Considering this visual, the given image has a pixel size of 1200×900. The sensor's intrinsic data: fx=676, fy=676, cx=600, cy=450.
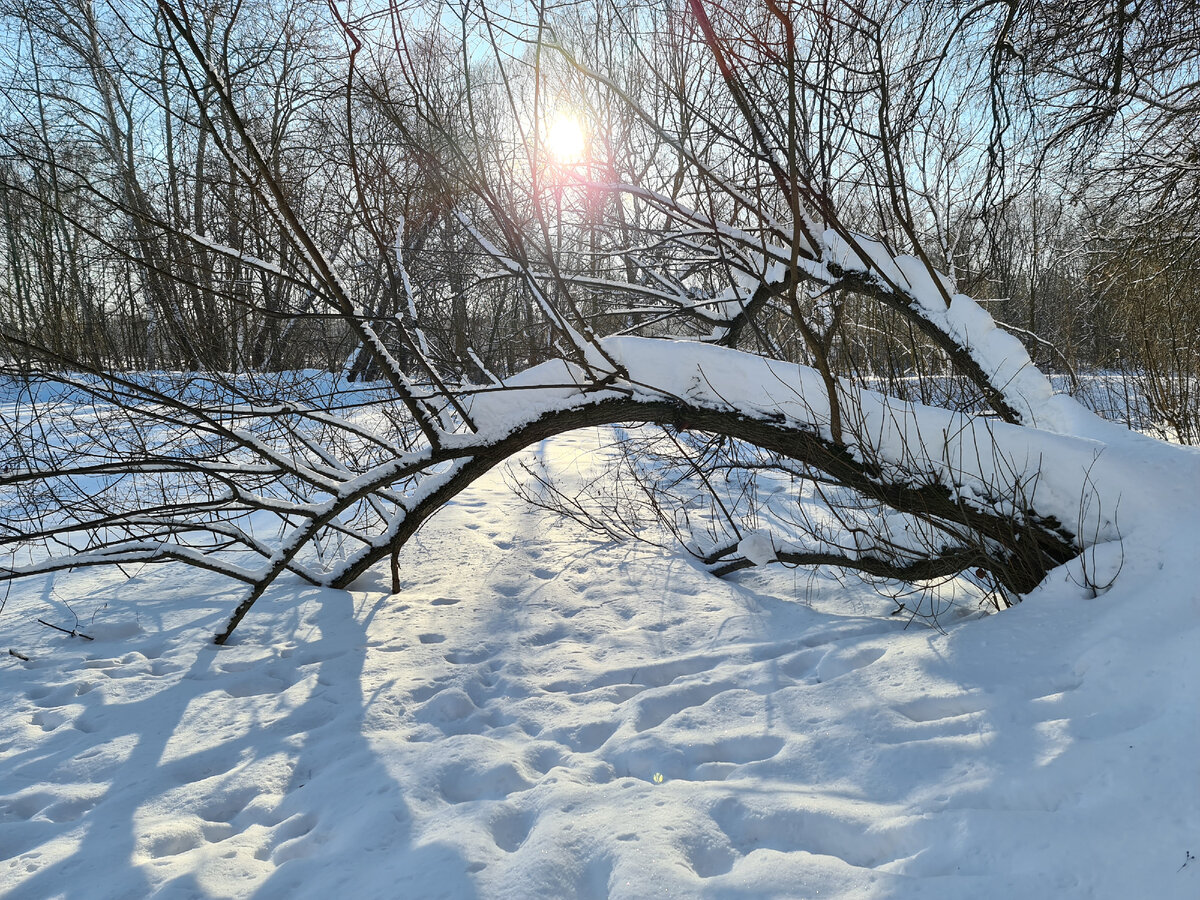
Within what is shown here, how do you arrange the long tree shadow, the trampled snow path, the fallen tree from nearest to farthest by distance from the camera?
the trampled snow path
the long tree shadow
the fallen tree

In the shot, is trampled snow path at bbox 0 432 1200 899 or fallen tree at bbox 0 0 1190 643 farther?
fallen tree at bbox 0 0 1190 643

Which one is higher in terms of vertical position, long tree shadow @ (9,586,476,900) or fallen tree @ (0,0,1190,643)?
fallen tree @ (0,0,1190,643)

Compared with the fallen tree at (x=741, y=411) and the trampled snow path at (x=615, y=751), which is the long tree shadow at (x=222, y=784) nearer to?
the trampled snow path at (x=615, y=751)

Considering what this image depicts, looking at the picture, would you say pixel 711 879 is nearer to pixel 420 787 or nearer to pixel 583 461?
pixel 420 787

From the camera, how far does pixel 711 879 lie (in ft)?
5.52

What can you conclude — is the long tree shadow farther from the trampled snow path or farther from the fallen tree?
the fallen tree

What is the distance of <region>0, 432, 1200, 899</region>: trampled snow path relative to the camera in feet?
5.49

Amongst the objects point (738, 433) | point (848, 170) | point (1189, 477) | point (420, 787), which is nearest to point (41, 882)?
point (420, 787)

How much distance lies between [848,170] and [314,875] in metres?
4.17

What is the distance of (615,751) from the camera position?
2336mm

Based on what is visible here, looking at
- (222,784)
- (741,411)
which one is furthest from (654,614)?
(222,784)

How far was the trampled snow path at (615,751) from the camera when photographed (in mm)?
1673

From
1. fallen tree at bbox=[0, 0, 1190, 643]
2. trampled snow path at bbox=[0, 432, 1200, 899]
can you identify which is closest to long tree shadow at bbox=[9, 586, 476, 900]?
trampled snow path at bbox=[0, 432, 1200, 899]

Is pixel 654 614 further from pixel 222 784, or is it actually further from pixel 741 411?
pixel 222 784
